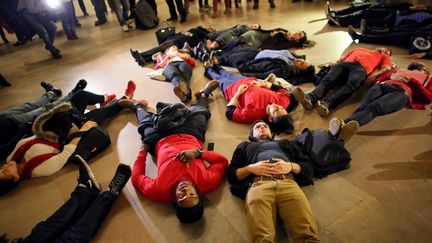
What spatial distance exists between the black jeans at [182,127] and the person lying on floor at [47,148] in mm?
470

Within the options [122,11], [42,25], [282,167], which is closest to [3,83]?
[42,25]

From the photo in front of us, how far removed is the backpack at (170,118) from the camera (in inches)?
91.9

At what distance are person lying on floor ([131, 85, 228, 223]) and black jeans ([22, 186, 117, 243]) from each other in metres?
0.27

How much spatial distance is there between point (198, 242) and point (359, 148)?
4.77 feet

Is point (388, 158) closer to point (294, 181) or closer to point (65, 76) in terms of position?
point (294, 181)

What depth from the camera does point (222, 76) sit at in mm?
3396

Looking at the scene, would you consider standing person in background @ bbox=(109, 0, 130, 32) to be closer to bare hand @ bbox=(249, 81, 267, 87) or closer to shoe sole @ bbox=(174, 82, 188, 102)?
shoe sole @ bbox=(174, 82, 188, 102)

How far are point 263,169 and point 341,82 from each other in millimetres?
1761

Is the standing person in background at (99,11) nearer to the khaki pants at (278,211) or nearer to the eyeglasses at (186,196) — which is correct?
the eyeglasses at (186,196)

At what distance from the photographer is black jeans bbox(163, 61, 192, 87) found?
3432 millimetres

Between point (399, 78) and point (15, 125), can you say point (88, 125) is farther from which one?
point (399, 78)

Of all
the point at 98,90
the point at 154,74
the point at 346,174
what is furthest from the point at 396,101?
the point at 98,90

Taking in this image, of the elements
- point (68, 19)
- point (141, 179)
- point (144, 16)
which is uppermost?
point (68, 19)

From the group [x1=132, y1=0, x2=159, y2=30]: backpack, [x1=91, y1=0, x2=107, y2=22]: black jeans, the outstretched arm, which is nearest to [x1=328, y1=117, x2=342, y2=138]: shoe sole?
the outstretched arm
